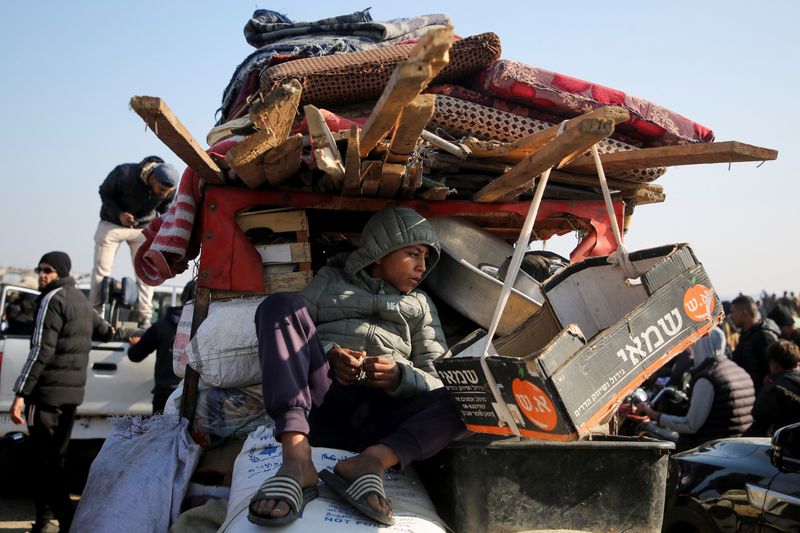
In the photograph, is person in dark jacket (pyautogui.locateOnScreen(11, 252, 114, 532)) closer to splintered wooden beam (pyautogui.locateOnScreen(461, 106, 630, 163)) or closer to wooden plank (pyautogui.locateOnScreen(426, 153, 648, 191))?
wooden plank (pyautogui.locateOnScreen(426, 153, 648, 191))

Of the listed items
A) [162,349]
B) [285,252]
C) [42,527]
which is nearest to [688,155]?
[285,252]

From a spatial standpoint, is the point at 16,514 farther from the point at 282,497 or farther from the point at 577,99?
the point at 577,99

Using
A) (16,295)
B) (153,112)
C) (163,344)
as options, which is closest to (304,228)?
(153,112)

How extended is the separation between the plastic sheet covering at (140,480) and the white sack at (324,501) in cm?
37

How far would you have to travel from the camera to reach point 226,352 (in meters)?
3.25

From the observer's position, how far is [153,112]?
2.50 meters

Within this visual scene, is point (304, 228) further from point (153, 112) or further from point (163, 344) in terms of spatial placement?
point (163, 344)

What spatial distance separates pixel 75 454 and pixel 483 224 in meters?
4.85

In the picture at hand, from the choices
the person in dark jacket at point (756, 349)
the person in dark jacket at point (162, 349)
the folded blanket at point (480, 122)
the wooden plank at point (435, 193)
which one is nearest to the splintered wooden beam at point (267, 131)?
the wooden plank at point (435, 193)

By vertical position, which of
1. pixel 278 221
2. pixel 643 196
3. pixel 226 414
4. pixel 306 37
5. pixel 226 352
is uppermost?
pixel 306 37

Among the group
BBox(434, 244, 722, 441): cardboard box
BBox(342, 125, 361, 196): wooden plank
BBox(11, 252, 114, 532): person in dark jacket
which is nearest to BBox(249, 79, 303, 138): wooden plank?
BBox(342, 125, 361, 196): wooden plank

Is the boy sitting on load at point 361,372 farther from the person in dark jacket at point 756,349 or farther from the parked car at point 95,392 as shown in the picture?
the person in dark jacket at point 756,349

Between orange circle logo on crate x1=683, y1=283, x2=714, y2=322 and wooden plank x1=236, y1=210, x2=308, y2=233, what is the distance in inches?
69.5

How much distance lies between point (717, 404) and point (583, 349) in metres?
3.71
